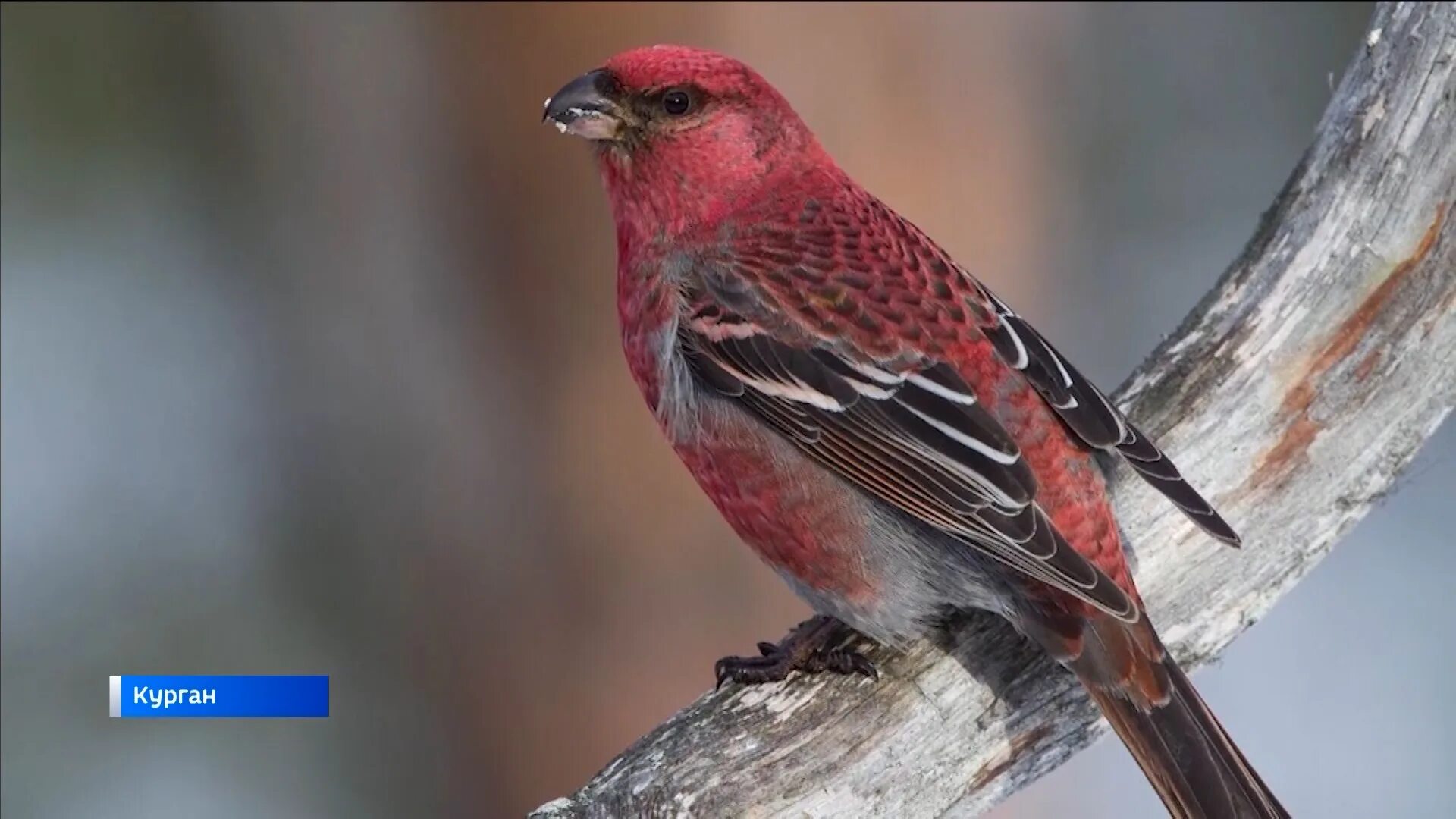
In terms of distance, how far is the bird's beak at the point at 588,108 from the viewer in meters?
3.14

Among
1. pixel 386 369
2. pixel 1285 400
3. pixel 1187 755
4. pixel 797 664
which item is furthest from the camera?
pixel 386 369

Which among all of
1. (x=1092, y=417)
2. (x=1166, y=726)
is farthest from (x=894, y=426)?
(x=1166, y=726)

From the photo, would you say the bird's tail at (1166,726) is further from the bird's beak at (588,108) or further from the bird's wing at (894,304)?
the bird's beak at (588,108)

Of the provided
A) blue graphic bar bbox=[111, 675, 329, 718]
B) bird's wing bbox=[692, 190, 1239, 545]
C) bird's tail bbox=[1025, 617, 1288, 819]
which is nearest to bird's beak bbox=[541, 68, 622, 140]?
bird's wing bbox=[692, 190, 1239, 545]

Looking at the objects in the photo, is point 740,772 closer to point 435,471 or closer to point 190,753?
point 435,471

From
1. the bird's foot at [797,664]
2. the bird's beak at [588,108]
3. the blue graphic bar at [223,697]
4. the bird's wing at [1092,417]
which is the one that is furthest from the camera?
the blue graphic bar at [223,697]

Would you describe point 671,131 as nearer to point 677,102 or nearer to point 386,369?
point 677,102

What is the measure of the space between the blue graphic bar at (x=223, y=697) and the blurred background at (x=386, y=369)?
1.04 m

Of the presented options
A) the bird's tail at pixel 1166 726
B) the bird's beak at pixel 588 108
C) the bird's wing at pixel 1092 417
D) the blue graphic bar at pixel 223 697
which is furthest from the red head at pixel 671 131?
the blue graphic bar at pixel 223 697

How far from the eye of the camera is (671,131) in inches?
127

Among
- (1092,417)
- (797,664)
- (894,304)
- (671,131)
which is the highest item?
(671,131)

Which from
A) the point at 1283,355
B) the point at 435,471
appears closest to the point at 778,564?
the point at 1283,355

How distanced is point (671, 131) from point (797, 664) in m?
1.15

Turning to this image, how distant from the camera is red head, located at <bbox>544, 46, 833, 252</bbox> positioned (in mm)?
3182
